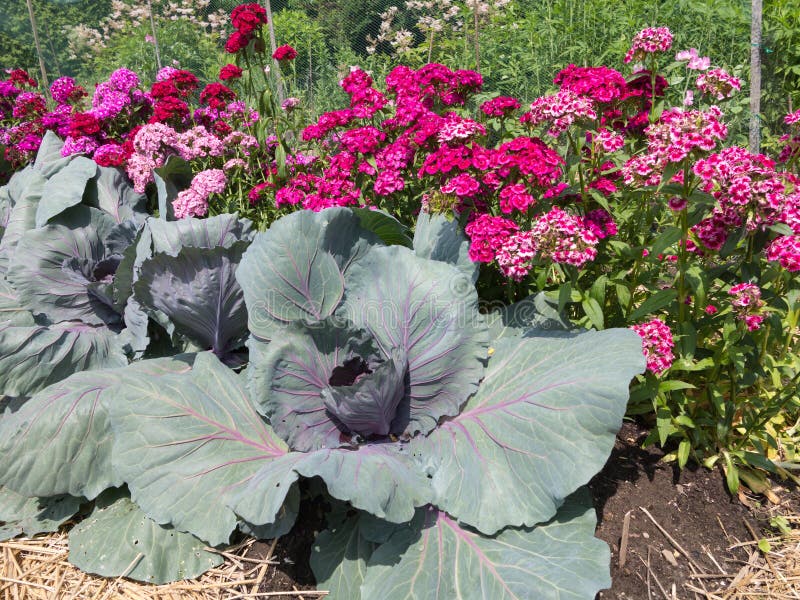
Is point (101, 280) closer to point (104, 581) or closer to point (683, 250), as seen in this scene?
point (104, 581)

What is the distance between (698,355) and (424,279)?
3.78 feet

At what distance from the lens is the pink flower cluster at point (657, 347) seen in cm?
204

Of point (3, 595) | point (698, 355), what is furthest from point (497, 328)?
point (3, 595)

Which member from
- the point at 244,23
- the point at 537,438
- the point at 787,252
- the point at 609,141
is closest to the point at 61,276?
the point at 244,23

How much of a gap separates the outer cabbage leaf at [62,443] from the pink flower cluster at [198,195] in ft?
3.47

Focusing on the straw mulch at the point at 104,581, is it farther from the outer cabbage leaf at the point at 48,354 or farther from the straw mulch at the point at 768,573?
the straw mulch at the point at 768,573

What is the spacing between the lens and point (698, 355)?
230 cm

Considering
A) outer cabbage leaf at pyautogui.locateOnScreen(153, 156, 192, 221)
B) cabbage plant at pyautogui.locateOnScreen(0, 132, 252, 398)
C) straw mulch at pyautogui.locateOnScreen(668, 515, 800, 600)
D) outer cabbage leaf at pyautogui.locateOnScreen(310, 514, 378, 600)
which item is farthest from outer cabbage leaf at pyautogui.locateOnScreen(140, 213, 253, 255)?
straw mulch at pyautogui.locateOnScreen(668, 515, 800, 600)

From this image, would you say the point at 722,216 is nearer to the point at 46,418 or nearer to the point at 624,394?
the point at 624,394

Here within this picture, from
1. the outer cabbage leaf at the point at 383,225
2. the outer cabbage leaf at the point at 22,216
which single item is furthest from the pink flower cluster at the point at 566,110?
the outer cabbage leaf at the point at 22,216

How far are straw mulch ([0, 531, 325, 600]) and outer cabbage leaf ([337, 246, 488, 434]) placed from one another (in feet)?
2.44

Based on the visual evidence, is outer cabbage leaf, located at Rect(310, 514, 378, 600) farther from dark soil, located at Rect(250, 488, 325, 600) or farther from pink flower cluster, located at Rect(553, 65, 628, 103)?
pink flower cluster, located at Rect(553, 65, 628, 103)

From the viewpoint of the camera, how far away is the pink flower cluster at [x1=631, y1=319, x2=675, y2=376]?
204 cm

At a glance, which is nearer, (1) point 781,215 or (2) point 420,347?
(1) point 781,215
